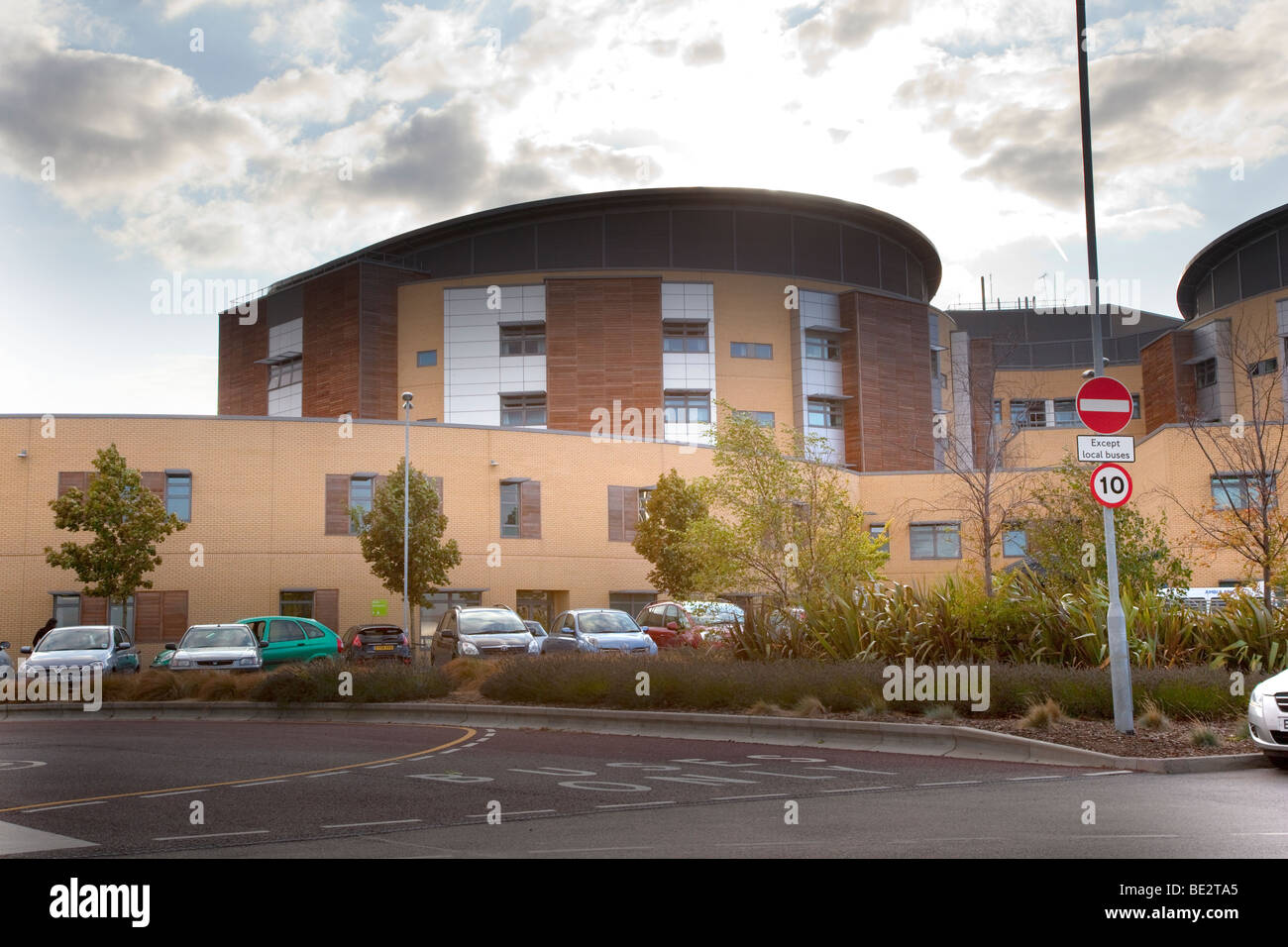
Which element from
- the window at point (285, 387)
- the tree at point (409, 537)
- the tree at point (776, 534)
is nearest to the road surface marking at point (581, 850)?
the tree at point (776, 534)

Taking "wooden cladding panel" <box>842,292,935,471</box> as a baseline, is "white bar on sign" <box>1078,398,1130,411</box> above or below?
below

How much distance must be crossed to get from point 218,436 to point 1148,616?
115ft

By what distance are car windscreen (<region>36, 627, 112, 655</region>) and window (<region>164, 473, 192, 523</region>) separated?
56.8 feet

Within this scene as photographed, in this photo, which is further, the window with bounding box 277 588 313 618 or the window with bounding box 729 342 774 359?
the window with bounding box 729 342 774 359

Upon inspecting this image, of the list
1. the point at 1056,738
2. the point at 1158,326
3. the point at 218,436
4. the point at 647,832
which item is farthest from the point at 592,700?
the point at 1158,326

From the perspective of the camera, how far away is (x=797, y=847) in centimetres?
777

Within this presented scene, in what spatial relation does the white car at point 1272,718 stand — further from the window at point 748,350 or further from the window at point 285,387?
the window at point 285,387

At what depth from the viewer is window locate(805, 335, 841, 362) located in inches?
2596

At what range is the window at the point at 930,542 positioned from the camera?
5659cm

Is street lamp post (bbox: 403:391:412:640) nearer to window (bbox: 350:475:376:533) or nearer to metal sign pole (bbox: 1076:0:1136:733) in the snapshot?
window (bbox: 350:475:376:533)

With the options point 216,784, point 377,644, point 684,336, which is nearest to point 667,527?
point 377,644

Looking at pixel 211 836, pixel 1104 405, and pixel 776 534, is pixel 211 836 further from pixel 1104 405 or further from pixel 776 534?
pixel 776 534

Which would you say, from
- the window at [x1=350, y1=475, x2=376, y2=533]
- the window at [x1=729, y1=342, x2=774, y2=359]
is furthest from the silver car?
the window at [x1=729, y1=342, x2=774, y2=359]

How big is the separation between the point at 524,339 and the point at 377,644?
33.2 metres
